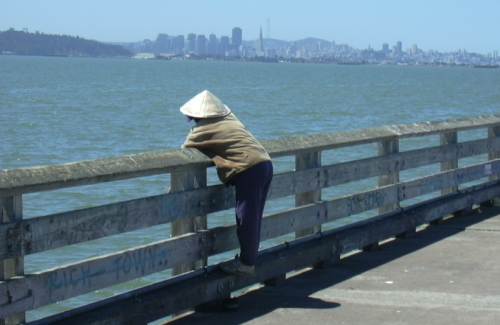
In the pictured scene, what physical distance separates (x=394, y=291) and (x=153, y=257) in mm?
1916

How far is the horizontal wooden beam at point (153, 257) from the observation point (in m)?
5.78

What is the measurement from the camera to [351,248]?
8906 mm

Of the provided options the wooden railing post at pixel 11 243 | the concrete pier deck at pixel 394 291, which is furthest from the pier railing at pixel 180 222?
the concrete pier deck at pixel 394 291

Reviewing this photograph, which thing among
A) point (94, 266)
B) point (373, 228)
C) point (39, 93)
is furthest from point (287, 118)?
point (94, 266)

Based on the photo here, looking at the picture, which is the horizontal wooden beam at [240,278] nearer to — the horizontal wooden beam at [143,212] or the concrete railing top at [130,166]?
the horizontal wooden beam at [143,212]

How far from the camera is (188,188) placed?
6977 millimetres

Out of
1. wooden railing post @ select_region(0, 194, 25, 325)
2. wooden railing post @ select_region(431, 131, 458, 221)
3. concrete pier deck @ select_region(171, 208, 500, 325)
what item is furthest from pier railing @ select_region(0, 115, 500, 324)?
wooden railing post @ select_region(431, 131, 458, 221)

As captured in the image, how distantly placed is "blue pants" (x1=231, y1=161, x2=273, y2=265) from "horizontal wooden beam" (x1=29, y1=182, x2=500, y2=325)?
338 mm

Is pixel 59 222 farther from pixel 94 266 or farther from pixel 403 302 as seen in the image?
Answer: pixel 403 302

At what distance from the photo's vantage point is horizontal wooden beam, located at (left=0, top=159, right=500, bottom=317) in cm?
578

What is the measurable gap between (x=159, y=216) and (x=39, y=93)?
7356 centimetres

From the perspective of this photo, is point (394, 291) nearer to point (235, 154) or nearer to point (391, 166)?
point (235, 154)

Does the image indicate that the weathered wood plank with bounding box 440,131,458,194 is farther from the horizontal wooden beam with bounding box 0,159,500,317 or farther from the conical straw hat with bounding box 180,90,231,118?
the conical straw hat with bounding box 180,90,231,118

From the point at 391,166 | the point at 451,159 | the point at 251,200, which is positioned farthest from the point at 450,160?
the point at 251,200
